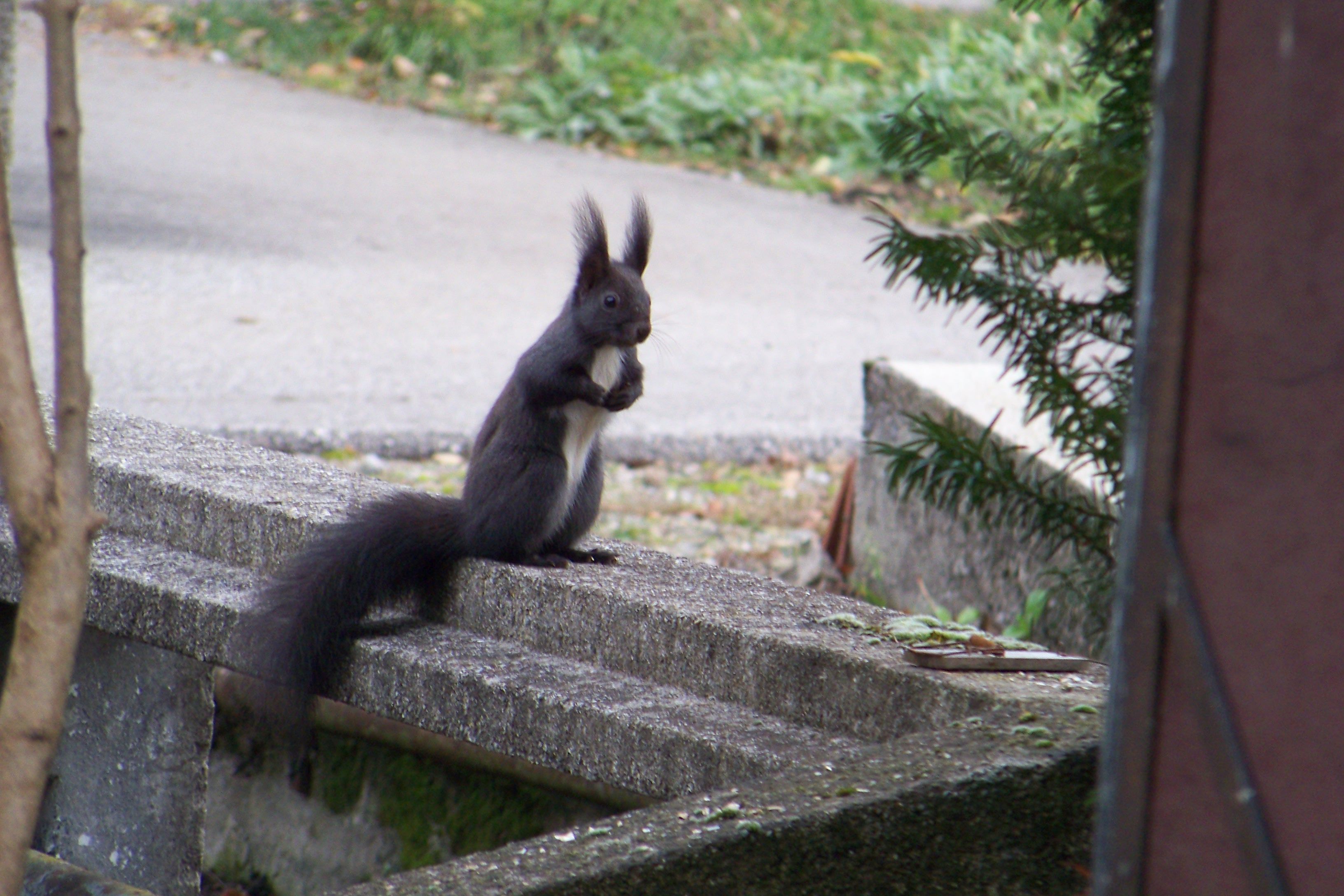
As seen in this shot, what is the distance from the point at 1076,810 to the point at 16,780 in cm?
109

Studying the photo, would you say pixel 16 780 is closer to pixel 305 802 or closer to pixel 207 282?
pixel 305 802

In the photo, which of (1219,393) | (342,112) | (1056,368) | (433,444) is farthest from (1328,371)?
(342,112)

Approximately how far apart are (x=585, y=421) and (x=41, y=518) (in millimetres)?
1754

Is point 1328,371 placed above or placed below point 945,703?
above

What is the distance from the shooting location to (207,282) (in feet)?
23.2

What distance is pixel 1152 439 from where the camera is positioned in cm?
99

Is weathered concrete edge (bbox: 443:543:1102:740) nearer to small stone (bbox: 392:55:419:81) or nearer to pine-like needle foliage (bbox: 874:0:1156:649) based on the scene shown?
pine-like needle foliage (bbox: 874:0:1156:649)

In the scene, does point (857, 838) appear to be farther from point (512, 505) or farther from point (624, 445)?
point (624, 445)

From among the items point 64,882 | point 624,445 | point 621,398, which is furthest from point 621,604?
point 624,445

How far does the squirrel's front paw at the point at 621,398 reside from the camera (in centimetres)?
278

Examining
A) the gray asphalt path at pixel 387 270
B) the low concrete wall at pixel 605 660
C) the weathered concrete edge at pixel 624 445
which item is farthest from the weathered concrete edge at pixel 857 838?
the gray asphalt path at pixel 387 270

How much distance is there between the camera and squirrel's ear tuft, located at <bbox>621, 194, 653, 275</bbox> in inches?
113

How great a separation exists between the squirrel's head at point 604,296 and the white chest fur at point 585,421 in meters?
0.05

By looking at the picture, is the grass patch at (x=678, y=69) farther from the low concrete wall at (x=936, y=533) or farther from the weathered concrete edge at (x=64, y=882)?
the weathered concrete edge at (x=64, y=882)
